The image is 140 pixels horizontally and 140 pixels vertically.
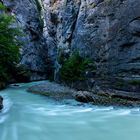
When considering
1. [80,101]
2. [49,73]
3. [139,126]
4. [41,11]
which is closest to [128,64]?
[80,101]

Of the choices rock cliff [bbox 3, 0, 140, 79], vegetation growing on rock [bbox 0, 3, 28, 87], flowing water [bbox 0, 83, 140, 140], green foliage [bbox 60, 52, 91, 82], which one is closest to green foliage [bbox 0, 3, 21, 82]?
vegetation growing on rock [bbox 0, 3, 28, 87]

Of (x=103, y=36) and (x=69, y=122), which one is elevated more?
(x=103, y=36)

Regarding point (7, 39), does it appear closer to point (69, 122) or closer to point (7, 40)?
point (7, 40)

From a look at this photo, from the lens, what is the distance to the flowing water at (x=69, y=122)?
8023mm

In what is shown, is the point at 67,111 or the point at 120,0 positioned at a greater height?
the point at 120,0

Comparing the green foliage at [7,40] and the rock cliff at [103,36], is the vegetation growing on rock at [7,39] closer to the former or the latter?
the green foliage at [7,40]

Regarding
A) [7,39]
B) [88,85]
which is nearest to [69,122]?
[88,85]

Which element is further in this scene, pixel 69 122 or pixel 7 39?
pixel 7 39

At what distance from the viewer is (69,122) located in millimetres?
9695

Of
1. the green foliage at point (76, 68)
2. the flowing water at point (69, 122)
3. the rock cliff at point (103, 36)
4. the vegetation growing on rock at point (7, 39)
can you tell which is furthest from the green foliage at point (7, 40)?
the flowing water at point (69, 122)

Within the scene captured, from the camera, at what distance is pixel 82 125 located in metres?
9.26

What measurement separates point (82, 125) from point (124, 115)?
6.79 ft

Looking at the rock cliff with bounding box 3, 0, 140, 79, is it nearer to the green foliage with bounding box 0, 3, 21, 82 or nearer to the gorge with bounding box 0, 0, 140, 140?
the gorge with bounding box 0, 0, 140, 140

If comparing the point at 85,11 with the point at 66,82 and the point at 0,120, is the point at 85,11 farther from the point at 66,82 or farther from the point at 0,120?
the point at 0,120
